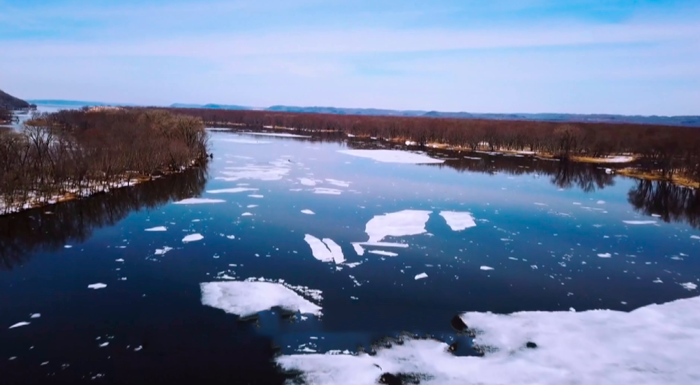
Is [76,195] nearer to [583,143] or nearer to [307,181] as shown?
[307,181]

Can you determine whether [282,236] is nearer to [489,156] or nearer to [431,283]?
[431,283]

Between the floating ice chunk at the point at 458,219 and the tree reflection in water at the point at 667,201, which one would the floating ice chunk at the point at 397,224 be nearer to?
the floating ice chunk at the point at 458,219

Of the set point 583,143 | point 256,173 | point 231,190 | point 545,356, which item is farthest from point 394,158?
point 545,356

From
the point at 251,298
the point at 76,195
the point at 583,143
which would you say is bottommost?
the point at 251,298

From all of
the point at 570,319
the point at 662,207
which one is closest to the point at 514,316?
the point at 570,319

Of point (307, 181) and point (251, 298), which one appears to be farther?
point (307, 181)

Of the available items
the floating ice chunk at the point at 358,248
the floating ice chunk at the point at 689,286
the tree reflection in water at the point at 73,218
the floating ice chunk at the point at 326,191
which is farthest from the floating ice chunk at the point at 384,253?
the tree reflection in water at the point at 73,218
